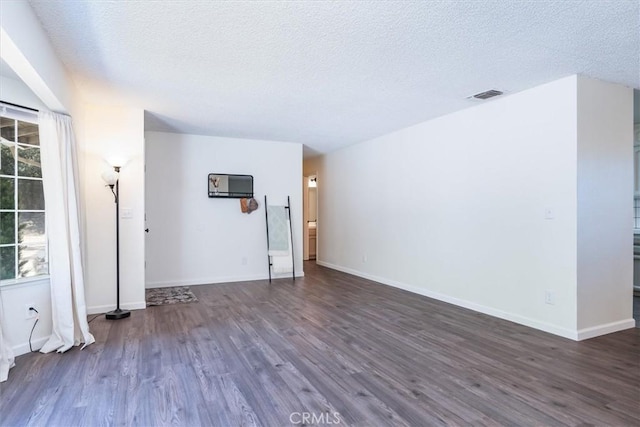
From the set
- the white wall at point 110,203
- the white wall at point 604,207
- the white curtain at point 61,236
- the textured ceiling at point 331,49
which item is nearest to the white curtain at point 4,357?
the white curtain at point 61,236

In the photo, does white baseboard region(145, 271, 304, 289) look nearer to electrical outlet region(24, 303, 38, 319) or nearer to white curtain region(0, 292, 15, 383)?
electrical outlet region(24, 303, 38, 319)

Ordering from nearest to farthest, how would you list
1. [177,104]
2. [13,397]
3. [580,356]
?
[13,397], [580,356], [177,104]

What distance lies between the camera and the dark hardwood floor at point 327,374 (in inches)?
84.4

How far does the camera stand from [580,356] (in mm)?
3004

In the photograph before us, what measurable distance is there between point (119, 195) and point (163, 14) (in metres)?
2.70

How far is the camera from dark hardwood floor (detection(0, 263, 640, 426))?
2.14 meters

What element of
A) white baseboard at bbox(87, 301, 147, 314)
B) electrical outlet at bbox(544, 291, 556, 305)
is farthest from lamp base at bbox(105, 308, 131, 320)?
electrical outlet at bbox(544, 291, 556, 305)

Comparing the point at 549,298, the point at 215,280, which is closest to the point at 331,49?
the point at 549,298

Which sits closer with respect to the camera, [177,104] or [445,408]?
[445,408]

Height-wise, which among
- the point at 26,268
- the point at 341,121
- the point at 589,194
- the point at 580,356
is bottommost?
the point at 580,356

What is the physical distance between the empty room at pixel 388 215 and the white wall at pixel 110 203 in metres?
0.02

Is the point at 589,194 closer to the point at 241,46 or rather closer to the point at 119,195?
the point at 241,46

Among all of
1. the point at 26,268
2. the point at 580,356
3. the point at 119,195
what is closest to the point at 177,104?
the point at 119,195

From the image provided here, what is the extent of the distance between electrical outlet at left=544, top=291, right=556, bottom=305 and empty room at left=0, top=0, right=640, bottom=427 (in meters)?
0.09
